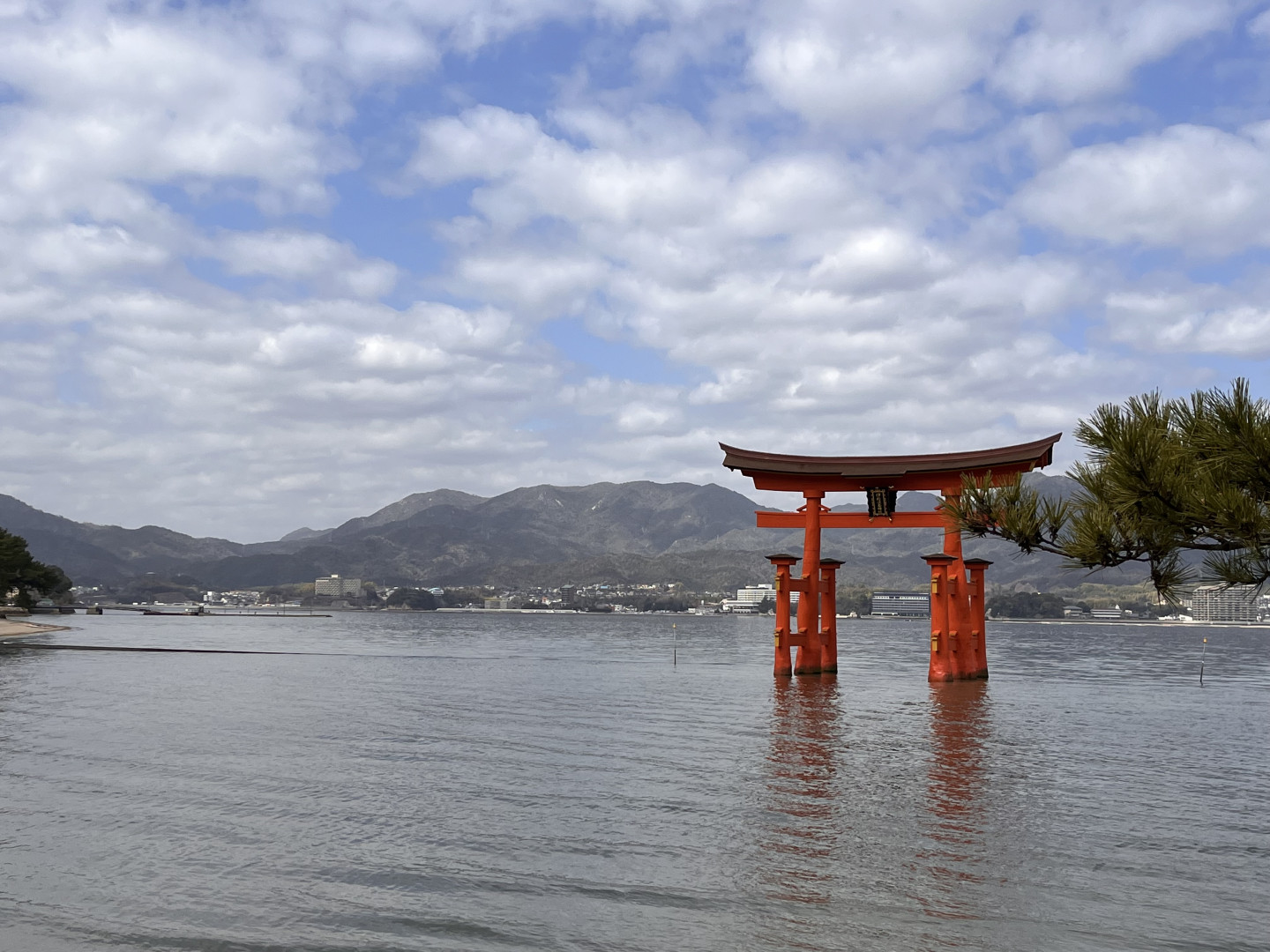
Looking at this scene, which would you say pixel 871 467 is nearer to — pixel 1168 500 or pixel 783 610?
pixel 783 610

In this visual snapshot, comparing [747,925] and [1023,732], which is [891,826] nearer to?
[747,925]

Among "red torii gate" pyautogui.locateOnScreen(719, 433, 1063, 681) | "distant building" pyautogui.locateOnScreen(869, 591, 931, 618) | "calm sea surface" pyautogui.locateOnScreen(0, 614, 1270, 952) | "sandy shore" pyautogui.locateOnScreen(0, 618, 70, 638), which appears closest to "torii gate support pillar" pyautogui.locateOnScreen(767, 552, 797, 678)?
"red torii gate" pyautogui.locateOnScreen(719, 433, 1063, 681)

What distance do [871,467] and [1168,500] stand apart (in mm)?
24993

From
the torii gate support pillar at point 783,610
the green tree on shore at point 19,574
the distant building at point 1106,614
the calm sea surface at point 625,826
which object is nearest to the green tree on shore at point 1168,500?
the calm sea surface at point 625,826

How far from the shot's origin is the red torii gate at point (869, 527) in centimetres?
3266

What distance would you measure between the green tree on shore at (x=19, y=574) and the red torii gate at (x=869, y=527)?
8613cm

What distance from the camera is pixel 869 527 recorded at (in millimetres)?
34656

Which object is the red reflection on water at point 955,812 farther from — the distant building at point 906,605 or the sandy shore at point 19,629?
the distant building at point 906,605

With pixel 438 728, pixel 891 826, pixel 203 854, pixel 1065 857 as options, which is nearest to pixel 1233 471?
pixel 1065 857

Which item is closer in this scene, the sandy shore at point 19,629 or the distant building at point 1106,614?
the sandy shore at point 19,629

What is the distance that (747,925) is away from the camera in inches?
353

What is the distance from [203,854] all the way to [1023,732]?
19151 mm

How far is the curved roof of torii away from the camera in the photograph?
3231cm

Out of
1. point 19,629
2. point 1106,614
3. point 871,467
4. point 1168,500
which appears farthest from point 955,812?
point 1106,614
